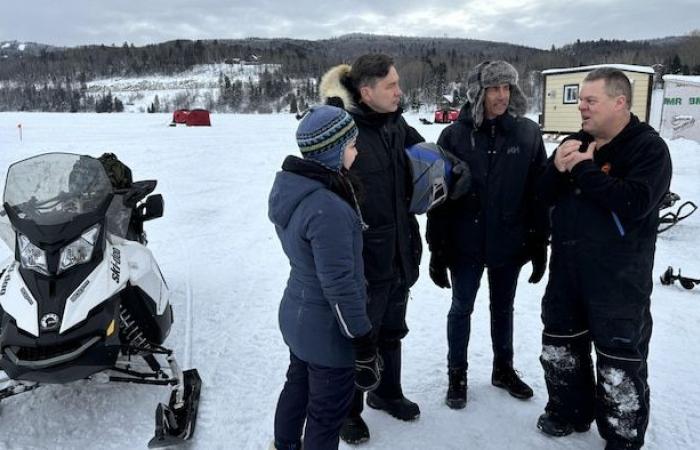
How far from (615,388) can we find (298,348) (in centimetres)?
146

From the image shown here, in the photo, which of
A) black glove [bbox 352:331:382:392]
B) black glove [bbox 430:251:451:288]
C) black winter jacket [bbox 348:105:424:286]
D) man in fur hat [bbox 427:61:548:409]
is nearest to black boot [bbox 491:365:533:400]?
man in fur hat [bbox 427:61:548:409]

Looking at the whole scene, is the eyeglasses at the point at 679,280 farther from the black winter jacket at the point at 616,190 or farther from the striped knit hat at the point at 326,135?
the striped knit hat at the point at 326,135

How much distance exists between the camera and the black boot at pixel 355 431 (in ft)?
9.43

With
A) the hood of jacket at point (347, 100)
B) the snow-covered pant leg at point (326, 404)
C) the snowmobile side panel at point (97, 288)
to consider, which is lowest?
the snow-covered pant leg at point (326, 404)

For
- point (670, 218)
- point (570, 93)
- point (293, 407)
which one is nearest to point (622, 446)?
point (293, 407)

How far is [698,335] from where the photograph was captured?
13.0ft

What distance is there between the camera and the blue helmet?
2785mm

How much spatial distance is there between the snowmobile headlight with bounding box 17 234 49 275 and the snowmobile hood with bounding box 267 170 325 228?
1.35 meters

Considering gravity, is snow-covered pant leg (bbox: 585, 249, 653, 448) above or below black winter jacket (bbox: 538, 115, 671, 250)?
below

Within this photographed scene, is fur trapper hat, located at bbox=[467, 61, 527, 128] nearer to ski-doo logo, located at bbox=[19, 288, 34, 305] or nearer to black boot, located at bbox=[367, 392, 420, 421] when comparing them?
black boot, located at bbox=[367, 392, 420, 421]

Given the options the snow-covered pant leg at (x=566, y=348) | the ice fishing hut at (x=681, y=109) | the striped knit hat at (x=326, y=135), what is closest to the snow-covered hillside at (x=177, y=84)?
the ice fishing hut at (x=681, y=109)

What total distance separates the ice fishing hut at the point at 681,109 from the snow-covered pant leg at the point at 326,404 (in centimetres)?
1903

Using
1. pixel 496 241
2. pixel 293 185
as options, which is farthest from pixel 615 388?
pixel 293 185

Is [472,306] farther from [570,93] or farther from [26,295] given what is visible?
[570,93]
